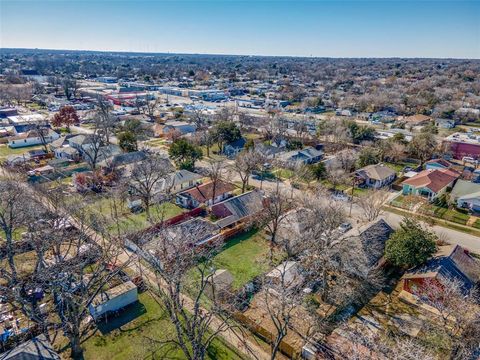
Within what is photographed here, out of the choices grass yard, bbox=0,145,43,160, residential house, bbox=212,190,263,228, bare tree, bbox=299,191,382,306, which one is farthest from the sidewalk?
grass yard, bbox=0,145,43,160

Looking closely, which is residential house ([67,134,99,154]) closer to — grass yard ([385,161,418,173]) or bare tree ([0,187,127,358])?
bare tree ([0,187,127,358])

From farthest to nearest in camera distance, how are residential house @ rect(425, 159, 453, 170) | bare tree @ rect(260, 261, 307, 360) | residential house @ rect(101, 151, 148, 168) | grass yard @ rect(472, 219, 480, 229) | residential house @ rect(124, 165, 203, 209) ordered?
residential house @ rect(425, 159, 453, 170) < residential house @ rect(101, 151, 148, 168) < residential house @ rect(124, 165, 203, 209) < grass yard @ rect(472, 219, 480, 229) < bare tree @ rect(260, 261, 307, 360)

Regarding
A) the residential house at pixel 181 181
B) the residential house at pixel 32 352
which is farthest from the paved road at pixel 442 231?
the residential house at pixel 32 352

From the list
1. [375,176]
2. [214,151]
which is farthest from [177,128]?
[375,176]

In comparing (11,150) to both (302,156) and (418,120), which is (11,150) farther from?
(418,120)

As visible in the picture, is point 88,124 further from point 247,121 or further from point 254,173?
point 254,173

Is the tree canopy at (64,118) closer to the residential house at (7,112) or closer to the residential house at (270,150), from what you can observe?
the residential house at (7,112)

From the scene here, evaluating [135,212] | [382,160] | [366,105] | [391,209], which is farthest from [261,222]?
[366,105]
